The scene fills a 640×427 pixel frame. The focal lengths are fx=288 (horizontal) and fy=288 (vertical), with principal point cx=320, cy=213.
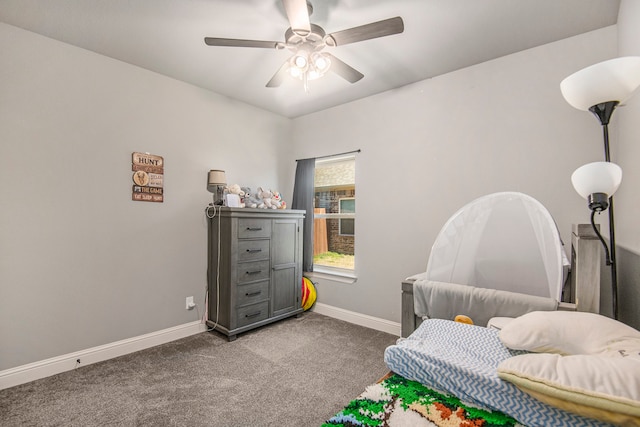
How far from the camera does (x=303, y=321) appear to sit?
3289mm

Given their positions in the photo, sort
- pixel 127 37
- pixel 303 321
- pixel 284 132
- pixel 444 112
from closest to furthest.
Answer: pixel 127 37
pixel 444 112
pixel 303 321
pixel 284 132

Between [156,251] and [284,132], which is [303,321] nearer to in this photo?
[156,251]

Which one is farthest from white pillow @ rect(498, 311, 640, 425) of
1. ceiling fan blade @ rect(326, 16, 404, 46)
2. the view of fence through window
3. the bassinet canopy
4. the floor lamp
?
the view of fence through window

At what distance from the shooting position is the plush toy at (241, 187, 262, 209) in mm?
3218

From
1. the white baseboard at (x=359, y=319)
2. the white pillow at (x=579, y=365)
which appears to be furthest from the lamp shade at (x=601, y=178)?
the white baseboard at (x=359, y=319)

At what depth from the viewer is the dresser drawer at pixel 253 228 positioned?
287 centimetres

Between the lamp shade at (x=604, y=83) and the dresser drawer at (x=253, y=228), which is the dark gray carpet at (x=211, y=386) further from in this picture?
the lamp shade at (x=604, y=83)

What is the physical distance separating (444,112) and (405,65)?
0.57 metres

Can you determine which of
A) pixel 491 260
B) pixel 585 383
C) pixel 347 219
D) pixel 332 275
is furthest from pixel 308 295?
pixel 585 383

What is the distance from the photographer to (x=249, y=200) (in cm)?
324

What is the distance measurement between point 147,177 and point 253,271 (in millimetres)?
1336

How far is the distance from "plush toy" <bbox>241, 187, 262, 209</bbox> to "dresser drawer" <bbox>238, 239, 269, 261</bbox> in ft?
1.41

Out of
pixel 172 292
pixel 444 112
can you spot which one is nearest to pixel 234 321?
pixel 172 292

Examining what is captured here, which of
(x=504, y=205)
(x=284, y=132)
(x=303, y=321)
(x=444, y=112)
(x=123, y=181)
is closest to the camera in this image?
(x=504, y=205)
